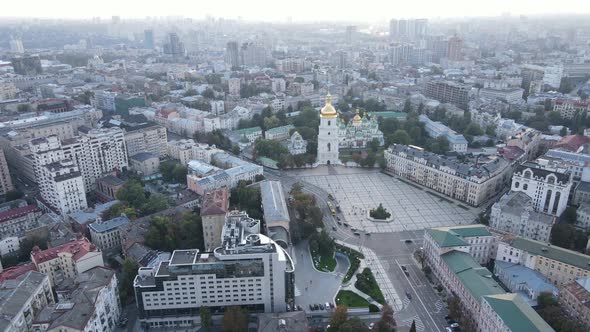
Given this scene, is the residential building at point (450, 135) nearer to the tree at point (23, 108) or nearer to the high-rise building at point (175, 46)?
the tree at point (23, 108)

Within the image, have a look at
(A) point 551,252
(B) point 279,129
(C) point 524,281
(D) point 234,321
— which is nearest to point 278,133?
(B) point 279,129

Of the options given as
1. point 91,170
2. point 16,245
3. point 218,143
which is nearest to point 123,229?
point 16,245

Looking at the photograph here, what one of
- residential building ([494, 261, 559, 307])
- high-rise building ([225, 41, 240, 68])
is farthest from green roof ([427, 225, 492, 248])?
high-rise building ([225, 41, 240, 68])

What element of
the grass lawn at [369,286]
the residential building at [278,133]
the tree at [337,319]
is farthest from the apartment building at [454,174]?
the tree at [337,319]

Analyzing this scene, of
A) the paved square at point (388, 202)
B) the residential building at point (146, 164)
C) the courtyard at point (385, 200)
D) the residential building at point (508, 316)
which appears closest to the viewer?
the residential building at point (508, 316)

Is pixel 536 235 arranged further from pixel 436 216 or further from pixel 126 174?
pixel 126 174

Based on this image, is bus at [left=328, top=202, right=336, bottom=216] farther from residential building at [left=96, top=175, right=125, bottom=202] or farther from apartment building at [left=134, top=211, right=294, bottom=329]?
residential building at [left=96, top=175, right=125, bottom=202]
